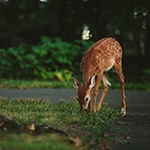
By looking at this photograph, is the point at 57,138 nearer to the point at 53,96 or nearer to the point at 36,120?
the point at 36,120

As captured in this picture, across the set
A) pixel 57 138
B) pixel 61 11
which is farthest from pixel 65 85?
pixel 61 11

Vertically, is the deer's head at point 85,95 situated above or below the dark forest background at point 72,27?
below

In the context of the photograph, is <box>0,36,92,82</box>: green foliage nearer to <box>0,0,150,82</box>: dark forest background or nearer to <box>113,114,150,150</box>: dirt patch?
<box>0,0,150,82</box>: dark forest background

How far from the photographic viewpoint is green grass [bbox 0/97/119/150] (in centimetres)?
579

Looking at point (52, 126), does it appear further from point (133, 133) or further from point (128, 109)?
→ point (128, 109)

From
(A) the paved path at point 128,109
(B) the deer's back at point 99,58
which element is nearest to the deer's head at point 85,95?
(B) the deer's back at point 99,58

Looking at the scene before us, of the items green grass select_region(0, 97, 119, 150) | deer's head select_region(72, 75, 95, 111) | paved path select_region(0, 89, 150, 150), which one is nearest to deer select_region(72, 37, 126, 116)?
deer's head select_region(72, 75, 95, 111)

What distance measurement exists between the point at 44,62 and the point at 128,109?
26.7 ft

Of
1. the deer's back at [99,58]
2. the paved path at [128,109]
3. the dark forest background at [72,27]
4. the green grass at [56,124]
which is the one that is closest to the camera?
the green grass at [56,124]

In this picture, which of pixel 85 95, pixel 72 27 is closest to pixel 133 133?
pixel 85 95

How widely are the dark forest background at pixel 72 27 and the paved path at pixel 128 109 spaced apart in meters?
3.64

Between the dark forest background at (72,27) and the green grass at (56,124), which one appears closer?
the green grass at (56,124)

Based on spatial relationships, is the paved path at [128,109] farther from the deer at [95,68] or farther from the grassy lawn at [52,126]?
the deer at [95,68]

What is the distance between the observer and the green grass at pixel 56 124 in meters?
5.79
